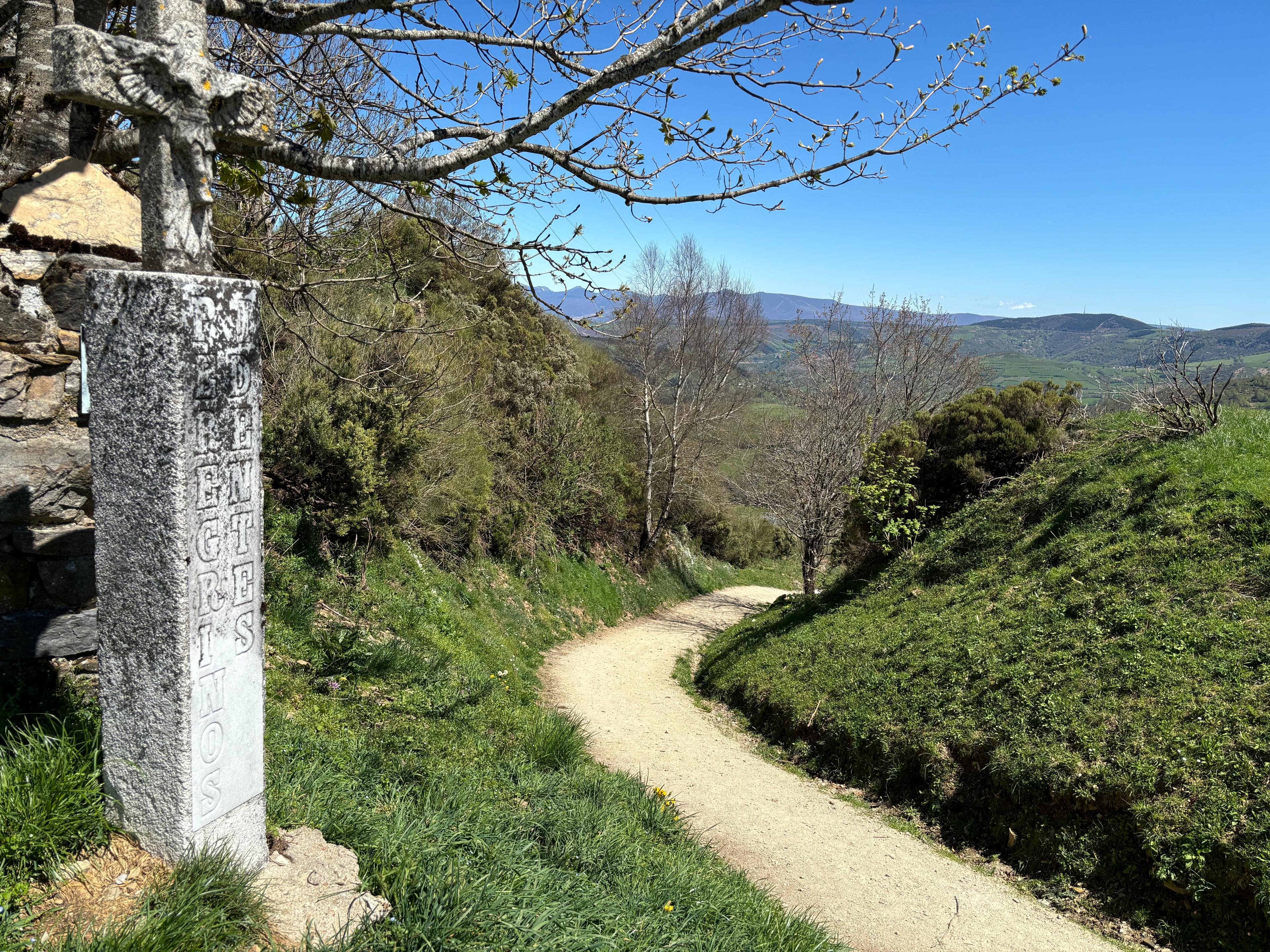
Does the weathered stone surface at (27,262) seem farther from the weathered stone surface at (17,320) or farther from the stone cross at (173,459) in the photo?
the stone cross at (173,459)

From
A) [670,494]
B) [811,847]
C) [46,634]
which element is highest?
[46,634]

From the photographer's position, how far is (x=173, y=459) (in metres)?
2.37

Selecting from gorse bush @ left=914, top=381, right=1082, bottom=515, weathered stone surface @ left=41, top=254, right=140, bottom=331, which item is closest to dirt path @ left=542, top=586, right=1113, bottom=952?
weathered stone surface @ left=41, top=254, right=140, bottom=331

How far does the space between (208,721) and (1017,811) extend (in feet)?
22.7

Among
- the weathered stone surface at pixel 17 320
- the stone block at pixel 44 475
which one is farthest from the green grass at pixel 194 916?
the weathered stone surface at pixel 17 320

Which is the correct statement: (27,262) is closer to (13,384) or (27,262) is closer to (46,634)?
(13,384)

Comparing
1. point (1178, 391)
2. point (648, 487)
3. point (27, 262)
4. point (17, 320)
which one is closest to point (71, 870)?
point (17, 320)

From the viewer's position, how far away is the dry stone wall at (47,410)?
11.4 ft

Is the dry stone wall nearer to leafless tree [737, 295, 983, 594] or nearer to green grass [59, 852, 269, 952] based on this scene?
green grass [59, 852, 269, 952]

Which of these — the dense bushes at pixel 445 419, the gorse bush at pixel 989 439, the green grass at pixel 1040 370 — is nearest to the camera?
the dense bushes at pixel 445 419

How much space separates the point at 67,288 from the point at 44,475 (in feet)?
3.18

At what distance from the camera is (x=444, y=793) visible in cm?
414

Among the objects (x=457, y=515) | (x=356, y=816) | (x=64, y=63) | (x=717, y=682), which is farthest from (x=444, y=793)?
(x=457, y=515)

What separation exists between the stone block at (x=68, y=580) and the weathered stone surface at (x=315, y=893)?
176 centimetres
